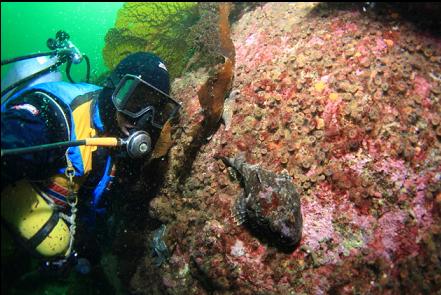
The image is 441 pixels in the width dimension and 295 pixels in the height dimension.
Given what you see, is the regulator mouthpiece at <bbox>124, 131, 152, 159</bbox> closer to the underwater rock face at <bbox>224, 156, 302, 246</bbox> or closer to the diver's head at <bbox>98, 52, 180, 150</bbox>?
the diver's head at <bbox>98, 52, 180, 150</bbox>

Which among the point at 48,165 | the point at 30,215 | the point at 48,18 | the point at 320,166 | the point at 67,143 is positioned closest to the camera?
the point at 67,143

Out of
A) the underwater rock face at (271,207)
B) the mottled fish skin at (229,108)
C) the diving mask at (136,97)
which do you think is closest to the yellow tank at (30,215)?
the diving mask at (136,97)

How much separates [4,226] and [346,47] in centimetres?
408

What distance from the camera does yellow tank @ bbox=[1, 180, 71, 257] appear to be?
2686 millimetres

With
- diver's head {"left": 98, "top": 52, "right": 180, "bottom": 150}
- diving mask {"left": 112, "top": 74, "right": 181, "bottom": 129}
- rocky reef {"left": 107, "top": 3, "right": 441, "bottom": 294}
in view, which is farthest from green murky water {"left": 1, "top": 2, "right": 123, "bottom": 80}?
rocky reef {"left": 107, "top": 3, "right": 441, "bottom": 294}

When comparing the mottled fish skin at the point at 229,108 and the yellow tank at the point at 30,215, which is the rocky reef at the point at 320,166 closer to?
the mottled fish skin at the point at 229,108

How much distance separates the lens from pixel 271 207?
280cm

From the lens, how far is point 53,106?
284 centimetres

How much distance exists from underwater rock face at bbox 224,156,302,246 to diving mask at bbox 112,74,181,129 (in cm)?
133

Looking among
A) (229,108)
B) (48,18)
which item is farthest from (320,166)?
(48,18)

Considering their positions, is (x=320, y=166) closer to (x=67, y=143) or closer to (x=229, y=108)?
(x=229, y=108)

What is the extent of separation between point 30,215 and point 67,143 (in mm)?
895

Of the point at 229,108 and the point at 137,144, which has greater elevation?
the point at 137,144

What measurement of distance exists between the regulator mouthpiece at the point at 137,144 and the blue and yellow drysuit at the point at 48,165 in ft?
1.48
